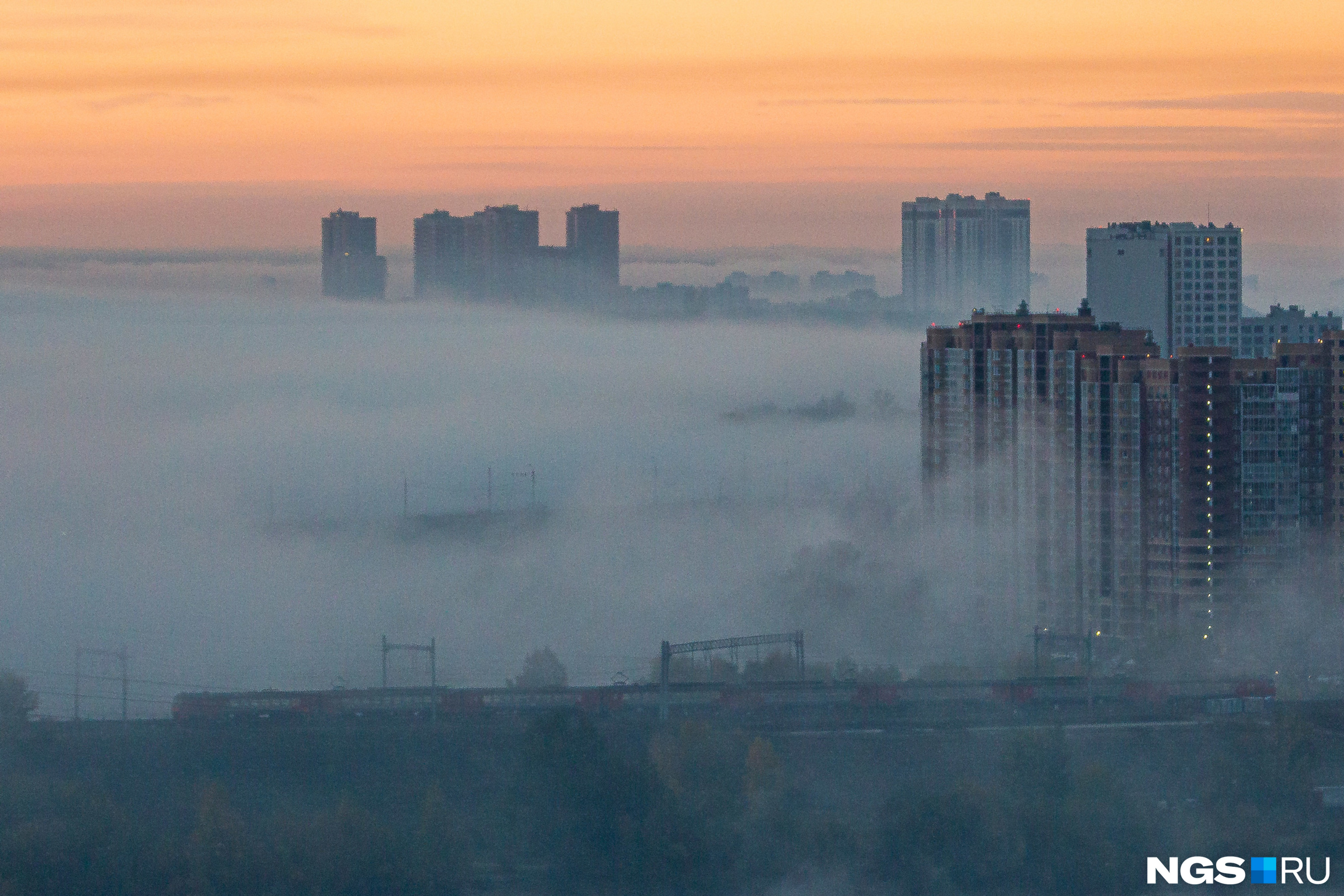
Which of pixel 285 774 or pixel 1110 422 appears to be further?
pixel 1110 422

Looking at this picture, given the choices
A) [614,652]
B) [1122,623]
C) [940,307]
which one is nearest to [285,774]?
[1122,623]

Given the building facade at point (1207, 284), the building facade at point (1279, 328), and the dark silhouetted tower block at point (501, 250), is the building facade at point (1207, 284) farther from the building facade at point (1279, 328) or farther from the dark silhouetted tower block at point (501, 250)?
the dark silhouetted tower block at point (501, 250)

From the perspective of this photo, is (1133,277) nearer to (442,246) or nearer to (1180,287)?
(1180,287)

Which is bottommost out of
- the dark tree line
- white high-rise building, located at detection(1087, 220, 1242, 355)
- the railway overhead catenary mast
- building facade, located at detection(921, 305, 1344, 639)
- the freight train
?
the dark tree line

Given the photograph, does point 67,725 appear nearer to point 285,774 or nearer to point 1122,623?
point 285,774

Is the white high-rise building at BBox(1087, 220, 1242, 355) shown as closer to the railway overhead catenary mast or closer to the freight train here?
the railway overhead catenary mast

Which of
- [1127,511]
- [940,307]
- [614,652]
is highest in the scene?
A: [940,307]

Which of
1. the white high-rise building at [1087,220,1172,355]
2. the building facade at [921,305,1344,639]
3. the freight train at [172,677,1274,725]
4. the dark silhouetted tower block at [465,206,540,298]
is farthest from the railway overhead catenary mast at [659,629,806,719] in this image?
the dark silhouetted tower block at [465,206,540,298]
